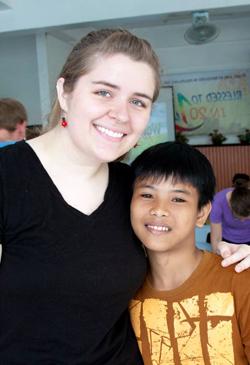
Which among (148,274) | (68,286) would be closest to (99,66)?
(68,286)

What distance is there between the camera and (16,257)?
1116 millimetres

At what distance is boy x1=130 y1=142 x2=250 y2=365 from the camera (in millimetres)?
1273

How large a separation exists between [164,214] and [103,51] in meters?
0.51

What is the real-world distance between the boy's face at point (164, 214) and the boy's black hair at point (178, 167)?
0.02 m

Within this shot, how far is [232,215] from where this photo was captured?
4.04 m

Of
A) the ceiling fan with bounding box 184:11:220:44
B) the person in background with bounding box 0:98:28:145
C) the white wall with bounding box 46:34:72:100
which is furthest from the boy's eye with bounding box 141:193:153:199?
the white wall with bounding box 46:34:72:100

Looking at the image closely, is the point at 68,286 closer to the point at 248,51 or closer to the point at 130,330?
the point at 130,330

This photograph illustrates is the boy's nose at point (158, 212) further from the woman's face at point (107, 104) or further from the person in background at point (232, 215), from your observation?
the person in background at point (232, 215)

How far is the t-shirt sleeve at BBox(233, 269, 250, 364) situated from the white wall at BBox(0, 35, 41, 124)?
6601 millimetres

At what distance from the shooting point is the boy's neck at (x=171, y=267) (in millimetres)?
1400

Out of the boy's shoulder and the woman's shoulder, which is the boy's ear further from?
the woman's shoulder

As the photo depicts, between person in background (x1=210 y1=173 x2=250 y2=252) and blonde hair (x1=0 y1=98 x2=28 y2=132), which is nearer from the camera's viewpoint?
blonde hair (x1=0 y1=98 x2=28 y2=132)

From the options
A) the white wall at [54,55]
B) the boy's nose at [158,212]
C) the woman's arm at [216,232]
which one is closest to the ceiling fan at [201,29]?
the white wall at [54,55]

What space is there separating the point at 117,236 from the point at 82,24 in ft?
15.7
